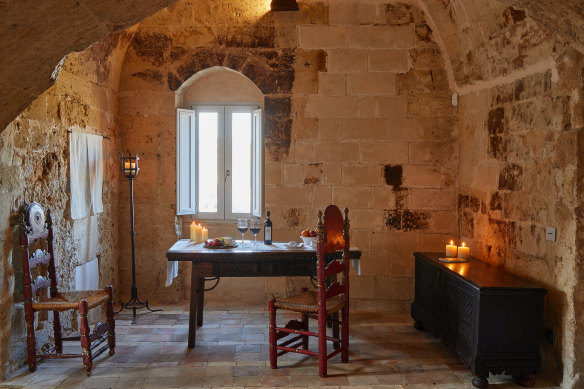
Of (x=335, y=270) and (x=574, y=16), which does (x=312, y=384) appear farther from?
(x=574, y=16)

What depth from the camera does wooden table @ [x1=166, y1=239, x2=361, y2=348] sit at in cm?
416

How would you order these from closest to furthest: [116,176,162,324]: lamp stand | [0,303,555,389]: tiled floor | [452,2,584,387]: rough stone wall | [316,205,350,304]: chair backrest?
1. [452,2,584,387]: rough stone wall
2. [0,303,555,389]: tiled floor
3. [316,205,350,304]: chair backrest
4. [116,176,162,324]: lamp stand

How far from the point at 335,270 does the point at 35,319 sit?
2237 millimetres

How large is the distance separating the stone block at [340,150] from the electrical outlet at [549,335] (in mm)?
2500

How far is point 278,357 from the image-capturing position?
159 inches

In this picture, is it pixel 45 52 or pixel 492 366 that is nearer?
pixel 45 52

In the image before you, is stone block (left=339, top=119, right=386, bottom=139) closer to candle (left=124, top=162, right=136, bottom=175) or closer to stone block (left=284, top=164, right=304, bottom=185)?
stone block (left=284, top=164, right=304, bottom=185)

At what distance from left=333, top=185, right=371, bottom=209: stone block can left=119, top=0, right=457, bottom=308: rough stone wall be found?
0.03 feet

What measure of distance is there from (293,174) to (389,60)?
1528 millimetres

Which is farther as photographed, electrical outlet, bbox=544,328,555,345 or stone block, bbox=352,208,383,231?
stone block, bbox=352,208,383,231

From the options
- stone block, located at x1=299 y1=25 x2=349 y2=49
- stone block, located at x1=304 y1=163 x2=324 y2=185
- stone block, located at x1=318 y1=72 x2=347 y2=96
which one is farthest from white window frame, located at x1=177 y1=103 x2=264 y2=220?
stone block, located at x1=299 y1=25 x2=349 y2=49

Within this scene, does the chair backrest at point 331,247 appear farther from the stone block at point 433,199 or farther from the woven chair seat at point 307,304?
the stone block at point 433,199

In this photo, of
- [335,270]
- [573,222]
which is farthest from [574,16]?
[335,270]

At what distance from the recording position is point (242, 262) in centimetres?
420
